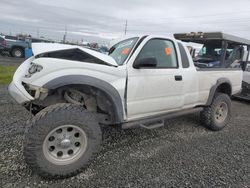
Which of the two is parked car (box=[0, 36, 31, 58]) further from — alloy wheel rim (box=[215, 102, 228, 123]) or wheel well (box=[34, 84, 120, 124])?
wheel well (box=[34, 84, 120, 124])

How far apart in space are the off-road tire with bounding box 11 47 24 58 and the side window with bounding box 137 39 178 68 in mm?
19828

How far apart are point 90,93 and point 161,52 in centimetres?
151

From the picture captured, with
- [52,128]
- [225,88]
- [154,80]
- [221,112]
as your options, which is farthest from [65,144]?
[225,88]

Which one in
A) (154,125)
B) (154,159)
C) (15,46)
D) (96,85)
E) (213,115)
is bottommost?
(154,159)

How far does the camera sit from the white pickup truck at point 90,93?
2.92 meters

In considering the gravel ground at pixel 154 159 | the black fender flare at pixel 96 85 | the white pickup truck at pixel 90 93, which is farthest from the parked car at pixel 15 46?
the black fender flare at pixel 96 85

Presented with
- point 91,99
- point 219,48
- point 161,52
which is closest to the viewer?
point 91,99

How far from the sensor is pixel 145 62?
3471mm

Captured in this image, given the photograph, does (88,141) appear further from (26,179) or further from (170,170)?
(170,170)

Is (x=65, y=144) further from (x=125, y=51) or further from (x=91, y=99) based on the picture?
(x=125, y=51)

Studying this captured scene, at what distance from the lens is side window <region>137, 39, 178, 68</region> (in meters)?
3.93

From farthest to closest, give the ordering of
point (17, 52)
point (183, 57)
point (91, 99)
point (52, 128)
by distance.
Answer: point (17, 52)
point (183, 57)
point (91, 99)
point (52, 128)

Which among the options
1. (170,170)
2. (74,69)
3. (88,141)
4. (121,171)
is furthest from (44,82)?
(170,170)

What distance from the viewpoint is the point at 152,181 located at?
3.06 metres
